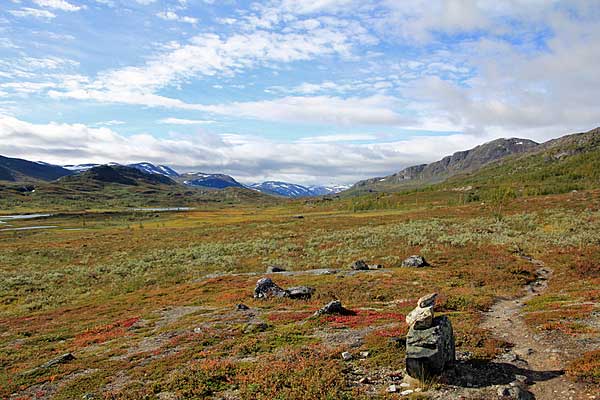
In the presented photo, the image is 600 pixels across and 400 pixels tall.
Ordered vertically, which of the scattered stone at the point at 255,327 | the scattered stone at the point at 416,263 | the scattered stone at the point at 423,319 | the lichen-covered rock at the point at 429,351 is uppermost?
the scattered stone at the point at 423,319

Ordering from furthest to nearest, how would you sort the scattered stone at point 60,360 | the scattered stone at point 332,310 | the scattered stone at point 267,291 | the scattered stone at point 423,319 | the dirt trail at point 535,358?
1. the scattered stone at point 267,291
2. the scattered stone at point 332,310
3. the scattered stone at point 60,360
4. the scattered stone at point 423,319
5. the dirt trail at point 535,358

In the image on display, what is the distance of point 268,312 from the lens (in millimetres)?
28000

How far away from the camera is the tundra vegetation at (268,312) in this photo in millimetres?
15906

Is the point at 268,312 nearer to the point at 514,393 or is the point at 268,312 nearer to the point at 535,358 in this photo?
the point at 535,358

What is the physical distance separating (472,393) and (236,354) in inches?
436

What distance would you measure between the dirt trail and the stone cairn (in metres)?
2.93

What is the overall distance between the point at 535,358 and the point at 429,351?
5.19 metres

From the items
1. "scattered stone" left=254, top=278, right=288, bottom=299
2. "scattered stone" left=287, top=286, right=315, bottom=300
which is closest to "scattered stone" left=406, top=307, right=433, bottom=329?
"scattered stone" left=287, top=286, right=315, bottom=300

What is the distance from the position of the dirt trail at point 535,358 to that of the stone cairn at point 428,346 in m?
2.93

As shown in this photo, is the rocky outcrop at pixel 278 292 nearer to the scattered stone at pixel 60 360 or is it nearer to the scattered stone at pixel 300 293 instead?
the scattered stone at pixel 300 293

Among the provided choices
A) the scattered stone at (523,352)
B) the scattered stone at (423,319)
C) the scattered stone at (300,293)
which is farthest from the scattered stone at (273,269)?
the scattered stone at (523,352)

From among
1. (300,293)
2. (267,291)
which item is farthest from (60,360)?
(300,293)

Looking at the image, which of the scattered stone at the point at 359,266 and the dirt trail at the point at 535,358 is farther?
the scattered stone at the point at 359,266

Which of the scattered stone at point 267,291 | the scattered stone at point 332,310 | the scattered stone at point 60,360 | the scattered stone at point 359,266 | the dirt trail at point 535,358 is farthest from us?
the scattered stone at point 359,266
